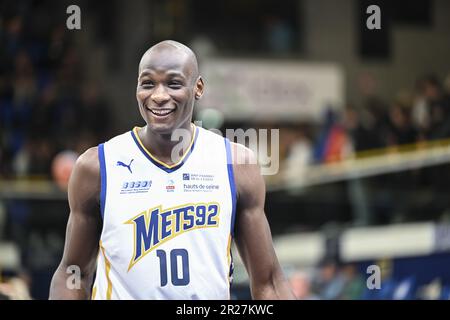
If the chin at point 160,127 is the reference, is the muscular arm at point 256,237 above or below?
below

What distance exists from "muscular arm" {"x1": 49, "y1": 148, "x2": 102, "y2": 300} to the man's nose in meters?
0.40

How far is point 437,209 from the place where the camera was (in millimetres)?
9414

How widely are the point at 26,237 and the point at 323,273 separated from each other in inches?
124

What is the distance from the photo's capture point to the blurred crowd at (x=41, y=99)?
12.6 meters

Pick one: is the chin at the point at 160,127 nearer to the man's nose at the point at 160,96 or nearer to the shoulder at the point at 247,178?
the man's nose at the point at 160,96

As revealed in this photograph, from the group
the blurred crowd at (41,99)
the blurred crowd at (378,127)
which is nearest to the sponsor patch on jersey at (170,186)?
the blurred crowd at (378,127)

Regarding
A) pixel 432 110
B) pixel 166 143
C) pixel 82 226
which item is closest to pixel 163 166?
pixel 166 143

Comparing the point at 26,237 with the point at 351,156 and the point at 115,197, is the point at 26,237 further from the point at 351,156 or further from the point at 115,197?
the point at 115,197

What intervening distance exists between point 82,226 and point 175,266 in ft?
1.41

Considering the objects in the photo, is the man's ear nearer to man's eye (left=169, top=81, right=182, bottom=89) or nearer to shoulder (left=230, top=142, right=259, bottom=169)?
man's eye (left=169, top=81, right=182, bottom=89)

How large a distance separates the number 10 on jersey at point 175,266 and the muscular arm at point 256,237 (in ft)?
0.97

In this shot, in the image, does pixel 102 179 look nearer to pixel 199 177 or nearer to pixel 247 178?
pixel 199 177

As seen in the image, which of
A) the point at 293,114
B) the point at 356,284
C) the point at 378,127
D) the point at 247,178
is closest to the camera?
the point at 247,178

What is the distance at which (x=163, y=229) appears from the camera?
4.07 metres
